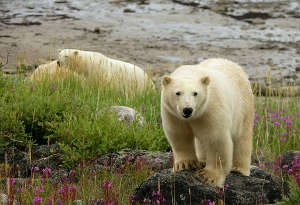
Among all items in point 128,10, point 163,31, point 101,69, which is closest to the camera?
point 101,69

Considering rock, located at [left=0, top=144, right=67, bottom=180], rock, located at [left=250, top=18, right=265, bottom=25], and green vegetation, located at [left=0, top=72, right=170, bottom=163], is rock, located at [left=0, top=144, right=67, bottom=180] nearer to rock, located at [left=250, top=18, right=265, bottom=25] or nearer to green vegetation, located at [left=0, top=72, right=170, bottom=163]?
green vegetation, located at [left=0, top=72, right=170, bottom=163]

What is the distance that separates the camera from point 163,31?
20469 mm

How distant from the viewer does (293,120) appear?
8141mm

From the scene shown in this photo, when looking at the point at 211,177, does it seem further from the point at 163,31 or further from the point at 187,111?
the point at 163,31

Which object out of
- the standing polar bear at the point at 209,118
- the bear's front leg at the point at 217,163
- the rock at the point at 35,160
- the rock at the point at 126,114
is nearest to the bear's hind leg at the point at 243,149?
the standing polar bear at the point at 209,118

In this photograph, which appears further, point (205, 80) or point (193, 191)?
point (193, 191)

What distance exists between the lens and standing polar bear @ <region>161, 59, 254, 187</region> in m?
4.15

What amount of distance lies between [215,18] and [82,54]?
13.7 metres

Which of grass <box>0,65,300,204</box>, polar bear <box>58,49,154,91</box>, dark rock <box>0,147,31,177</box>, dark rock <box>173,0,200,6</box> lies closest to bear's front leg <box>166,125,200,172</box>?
grass <box>0,65,300,204</box>

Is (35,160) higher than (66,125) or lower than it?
lower

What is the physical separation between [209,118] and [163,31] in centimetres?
1655

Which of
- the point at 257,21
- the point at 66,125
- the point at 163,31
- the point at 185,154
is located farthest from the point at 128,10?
the point at 185,154

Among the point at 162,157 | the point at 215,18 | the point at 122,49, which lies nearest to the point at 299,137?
the point at 162,157

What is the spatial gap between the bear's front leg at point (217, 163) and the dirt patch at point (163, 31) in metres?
8.77
